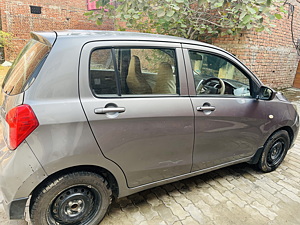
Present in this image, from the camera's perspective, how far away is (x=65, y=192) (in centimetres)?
174

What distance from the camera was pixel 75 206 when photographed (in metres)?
1.82

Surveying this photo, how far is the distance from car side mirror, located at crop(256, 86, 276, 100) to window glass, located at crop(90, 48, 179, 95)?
1.15 metres

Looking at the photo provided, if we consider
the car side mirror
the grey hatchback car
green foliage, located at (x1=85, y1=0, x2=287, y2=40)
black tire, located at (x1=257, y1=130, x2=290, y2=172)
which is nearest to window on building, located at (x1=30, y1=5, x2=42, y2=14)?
green foliage, located at (x1=85, y1=0, x2=287, y2=40)

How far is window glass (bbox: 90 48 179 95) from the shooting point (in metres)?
1.74

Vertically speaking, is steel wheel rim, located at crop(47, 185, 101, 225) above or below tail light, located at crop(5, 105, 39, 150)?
below

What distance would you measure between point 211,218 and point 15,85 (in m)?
2.18

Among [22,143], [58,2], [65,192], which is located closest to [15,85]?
[22,143]

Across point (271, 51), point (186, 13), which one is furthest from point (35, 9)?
point (271, 51)

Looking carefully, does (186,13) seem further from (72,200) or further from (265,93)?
(72,200)

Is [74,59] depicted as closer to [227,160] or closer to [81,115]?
[81,115]

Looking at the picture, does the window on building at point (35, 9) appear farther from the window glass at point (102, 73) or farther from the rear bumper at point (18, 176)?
the rear bumper at point (18, 176)

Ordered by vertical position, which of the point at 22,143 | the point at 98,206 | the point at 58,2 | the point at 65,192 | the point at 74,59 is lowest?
the point at 98,206

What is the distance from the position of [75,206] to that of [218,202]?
5.04 feet

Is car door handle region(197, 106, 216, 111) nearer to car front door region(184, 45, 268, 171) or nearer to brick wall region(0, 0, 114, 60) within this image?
car front door region(184, 45, 268, 171)
